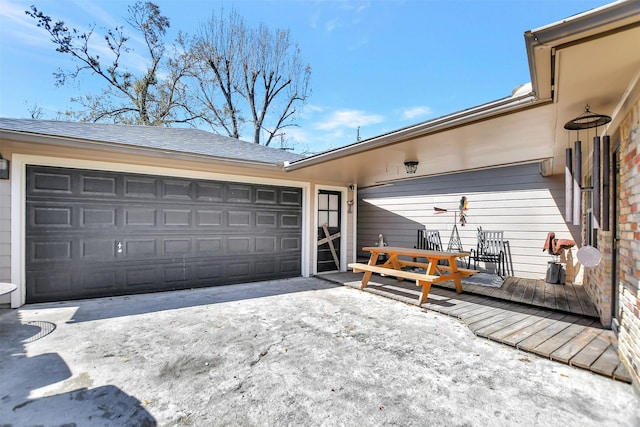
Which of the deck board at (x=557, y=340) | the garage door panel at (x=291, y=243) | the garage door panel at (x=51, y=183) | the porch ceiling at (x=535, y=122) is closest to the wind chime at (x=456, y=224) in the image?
the porch ceiling at (x=535, y=122)

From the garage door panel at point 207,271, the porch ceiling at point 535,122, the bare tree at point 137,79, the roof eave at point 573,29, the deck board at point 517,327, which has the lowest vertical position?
the deck board at point 517,327

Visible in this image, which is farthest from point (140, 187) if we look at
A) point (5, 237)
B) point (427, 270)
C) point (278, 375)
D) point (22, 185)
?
point (427, 270)

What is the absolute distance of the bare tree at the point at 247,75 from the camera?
12.9 metres

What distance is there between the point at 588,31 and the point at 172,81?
47.6 ft

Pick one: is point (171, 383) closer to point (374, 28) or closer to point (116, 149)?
point (116, 149)

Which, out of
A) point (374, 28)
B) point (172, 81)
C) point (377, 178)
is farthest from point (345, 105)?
point (377, 178)

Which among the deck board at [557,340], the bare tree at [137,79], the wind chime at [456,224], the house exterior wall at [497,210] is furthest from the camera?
the bare tree at [137,79]

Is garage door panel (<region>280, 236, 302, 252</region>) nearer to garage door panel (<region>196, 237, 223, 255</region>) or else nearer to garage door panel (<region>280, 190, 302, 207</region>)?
garage door panel (<region>280, 190, 302, 207</region>)

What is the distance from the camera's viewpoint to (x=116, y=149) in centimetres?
390

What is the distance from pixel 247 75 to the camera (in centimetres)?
1364

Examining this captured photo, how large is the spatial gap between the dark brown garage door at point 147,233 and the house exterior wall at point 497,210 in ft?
10.3

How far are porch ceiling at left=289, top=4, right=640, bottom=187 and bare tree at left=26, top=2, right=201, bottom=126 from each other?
10.3 m

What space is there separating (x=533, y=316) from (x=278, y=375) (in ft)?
10.4

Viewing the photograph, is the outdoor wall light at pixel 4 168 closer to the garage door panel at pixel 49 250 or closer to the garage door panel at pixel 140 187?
the garage door panel at pixel 49 250
